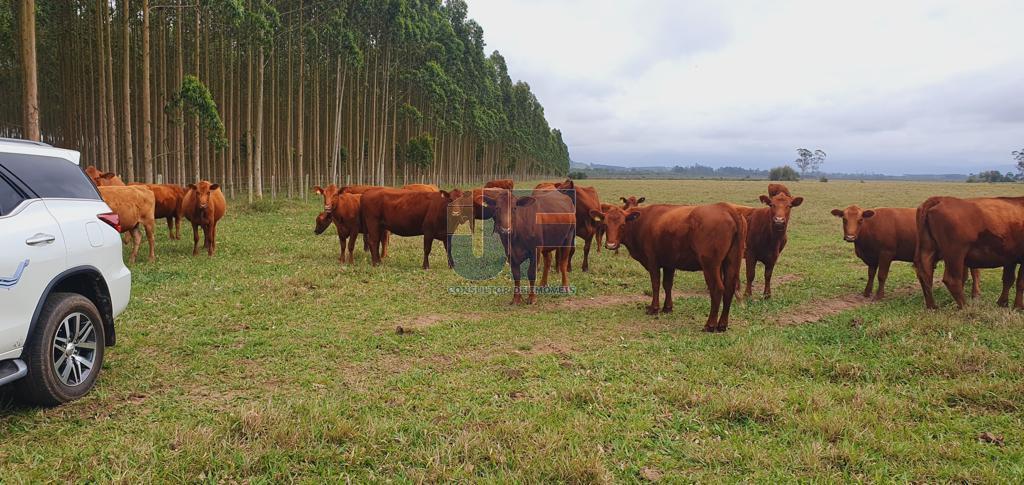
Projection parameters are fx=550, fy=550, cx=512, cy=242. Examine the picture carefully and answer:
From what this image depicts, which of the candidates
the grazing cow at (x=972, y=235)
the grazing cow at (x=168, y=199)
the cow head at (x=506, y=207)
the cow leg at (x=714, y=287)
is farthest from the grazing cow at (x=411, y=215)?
the grazing cow at (x=972, y=235)

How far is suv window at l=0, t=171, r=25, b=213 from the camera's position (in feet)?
13.9

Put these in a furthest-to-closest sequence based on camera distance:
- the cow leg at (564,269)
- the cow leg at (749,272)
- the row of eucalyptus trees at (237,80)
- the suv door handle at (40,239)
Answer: the row of eucalyptus trees at (237,80)
the cow leg at (749,272)
the cow leg at (564,269)
the suv door handle at (40,239)

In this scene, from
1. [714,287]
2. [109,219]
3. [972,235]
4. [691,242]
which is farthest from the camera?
[972,235]

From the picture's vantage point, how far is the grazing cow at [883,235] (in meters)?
10.1

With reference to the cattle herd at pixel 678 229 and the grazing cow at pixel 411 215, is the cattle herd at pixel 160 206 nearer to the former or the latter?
the cattle herd at pixel 678 229

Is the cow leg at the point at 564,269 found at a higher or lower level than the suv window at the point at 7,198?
lower

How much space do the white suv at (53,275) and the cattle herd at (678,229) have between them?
18.3 feet

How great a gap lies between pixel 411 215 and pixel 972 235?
10456 mm

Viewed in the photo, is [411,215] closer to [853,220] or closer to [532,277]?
[532,277]

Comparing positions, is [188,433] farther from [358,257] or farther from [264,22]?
[264,22]

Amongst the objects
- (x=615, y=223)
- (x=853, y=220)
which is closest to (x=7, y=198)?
(x=615, y=223)

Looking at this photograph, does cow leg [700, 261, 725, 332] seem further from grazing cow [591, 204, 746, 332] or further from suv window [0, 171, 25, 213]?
suv window [0, 171, 25, 213]

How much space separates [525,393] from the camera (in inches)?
210

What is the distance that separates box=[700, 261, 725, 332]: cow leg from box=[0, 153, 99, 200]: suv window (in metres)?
7.28
